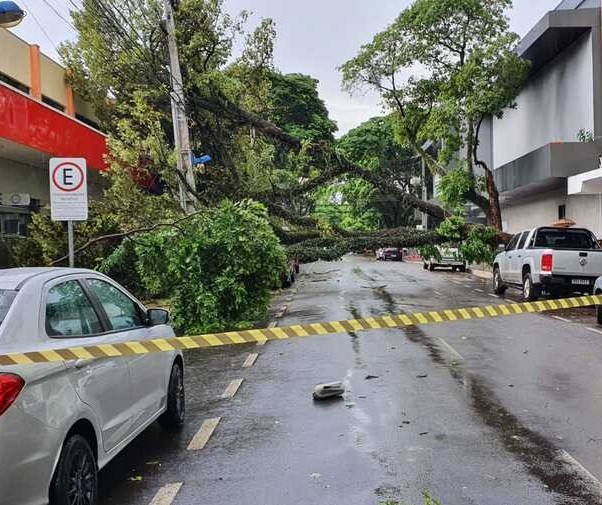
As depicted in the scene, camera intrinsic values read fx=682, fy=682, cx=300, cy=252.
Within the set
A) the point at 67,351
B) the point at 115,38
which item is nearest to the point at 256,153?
the point at 115,38

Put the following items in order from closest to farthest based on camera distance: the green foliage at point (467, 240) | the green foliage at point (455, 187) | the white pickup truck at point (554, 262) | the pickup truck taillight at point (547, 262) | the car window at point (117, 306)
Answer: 1. the car window at point (117, 306)
2. the white pickup truck at point (554, 262)
3. the pickup truck taillight at point (547, 262)
4. the green foliage at point (467, 240)
5. the green foliage at point (455, 187)

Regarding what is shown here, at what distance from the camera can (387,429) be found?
6.23 meters

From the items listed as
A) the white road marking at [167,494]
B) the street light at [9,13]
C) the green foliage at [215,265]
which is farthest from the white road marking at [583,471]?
the green foliage at [215,265]

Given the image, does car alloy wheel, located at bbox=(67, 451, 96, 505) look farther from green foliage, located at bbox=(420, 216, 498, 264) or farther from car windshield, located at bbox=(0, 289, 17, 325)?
green foliage, located at bbox=(420, 216, 498, 264)

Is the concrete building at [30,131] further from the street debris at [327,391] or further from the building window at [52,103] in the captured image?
the street debris at [327,391]

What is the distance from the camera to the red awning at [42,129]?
15305 mm

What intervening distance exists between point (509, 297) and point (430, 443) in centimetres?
1514

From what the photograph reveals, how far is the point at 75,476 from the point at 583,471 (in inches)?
142

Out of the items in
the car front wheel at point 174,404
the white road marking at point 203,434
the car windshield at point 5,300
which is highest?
the car windshield at point 5,300

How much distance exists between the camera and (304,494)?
464cm

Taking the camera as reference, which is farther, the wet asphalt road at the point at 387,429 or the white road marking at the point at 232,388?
the white road marking at the point at 232,388

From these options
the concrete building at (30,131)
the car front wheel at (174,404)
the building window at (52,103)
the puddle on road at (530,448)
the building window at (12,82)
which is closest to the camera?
the puddle on road at (530,448)

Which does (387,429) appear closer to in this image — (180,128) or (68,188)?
(68,188)

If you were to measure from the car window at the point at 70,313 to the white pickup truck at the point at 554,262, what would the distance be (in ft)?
46.7
